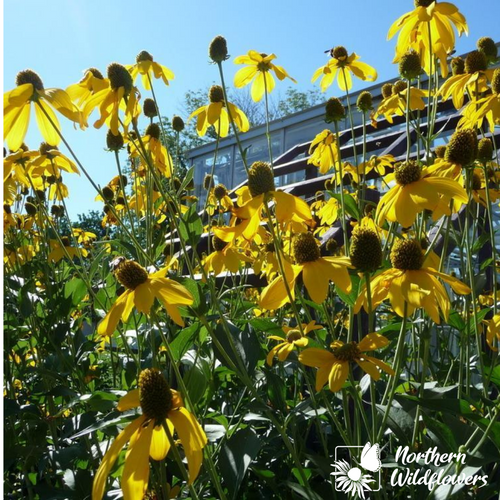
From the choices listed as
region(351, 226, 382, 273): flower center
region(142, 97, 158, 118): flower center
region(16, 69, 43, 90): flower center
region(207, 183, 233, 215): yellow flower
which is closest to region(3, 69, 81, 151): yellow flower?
region(16, 69, 43, 90): flower center

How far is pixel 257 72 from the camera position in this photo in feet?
4.57

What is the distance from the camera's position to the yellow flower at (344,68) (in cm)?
146

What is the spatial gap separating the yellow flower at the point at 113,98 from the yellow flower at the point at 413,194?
42cm

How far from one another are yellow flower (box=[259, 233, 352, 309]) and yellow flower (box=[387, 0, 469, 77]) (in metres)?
0.42

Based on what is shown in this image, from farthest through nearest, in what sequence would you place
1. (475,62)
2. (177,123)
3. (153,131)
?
(177,123) → (153,131) → (475,62)

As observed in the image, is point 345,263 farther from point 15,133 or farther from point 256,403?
point 15,133

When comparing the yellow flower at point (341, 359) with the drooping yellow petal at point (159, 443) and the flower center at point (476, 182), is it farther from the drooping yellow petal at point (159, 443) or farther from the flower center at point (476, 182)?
the flower center at point (476, 182)

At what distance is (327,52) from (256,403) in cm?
102

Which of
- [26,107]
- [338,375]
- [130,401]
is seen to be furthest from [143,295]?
[26,107]

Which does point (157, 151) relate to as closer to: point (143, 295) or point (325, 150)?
point (325, 150)

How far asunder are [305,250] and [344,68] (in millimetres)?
789

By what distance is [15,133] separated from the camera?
906mm

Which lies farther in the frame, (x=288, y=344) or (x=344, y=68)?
(x=344, y=68)

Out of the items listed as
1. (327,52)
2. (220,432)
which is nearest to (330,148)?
A: (327,52)
